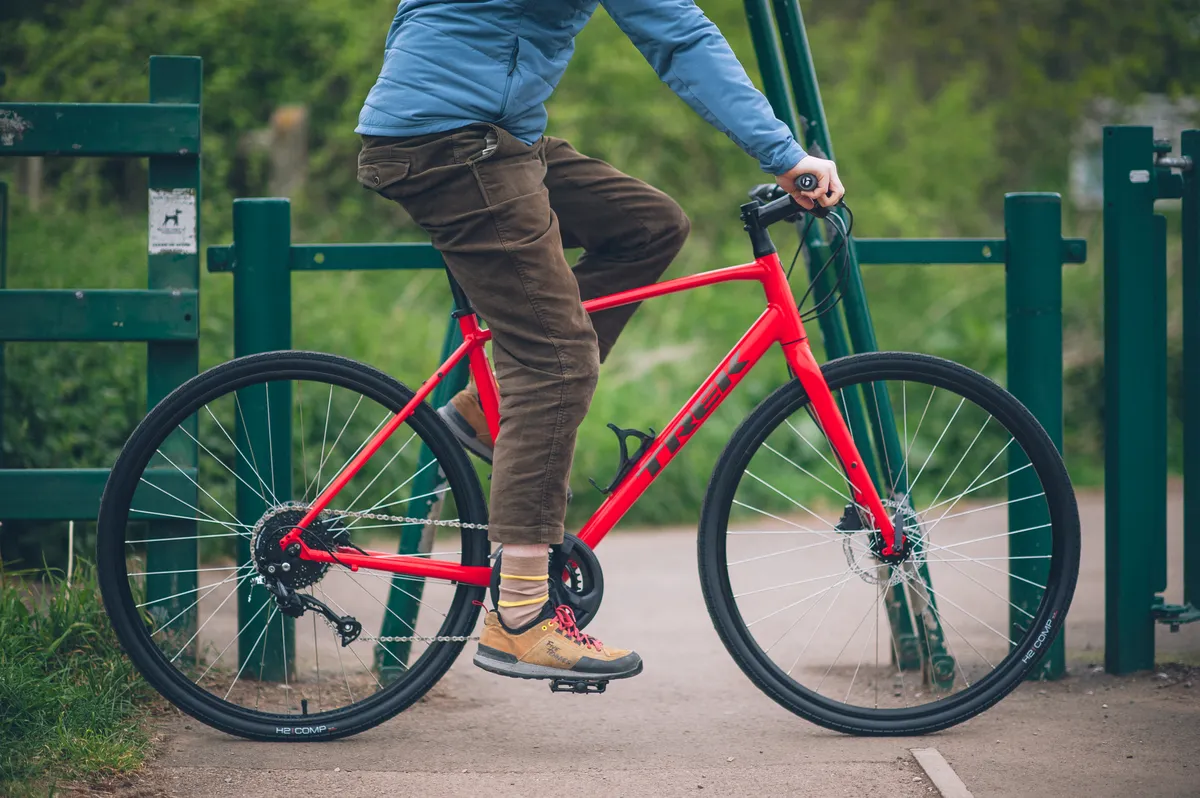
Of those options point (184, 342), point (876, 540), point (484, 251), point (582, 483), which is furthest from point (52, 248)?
point (876, 540)

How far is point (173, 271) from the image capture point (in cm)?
337

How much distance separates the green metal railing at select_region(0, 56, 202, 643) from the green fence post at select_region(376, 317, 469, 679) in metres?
0.54

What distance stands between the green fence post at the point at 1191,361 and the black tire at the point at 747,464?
0.61m

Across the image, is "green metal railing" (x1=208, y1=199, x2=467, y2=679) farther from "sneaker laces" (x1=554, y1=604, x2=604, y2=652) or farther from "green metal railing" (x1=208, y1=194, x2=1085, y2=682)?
"sneaker laces" (x1=554, y1=604, x2=604, y2=652)

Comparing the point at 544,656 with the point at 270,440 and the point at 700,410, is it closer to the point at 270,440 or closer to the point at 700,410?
the point at 700,410

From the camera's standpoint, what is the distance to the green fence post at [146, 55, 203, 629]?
11.0 ft

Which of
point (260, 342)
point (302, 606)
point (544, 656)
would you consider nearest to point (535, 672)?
point (544, 656)

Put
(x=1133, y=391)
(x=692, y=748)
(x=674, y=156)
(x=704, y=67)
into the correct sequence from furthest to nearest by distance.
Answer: (x=674, y=156) < (x=1133, y=391) < (x=692, y=748) < (x=704, y=67)

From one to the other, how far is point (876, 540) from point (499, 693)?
117cm

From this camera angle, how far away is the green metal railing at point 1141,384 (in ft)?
Result: 11.5

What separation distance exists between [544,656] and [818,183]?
3.99 ft

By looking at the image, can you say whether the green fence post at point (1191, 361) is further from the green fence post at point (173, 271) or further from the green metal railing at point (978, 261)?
the green fence post at point (173, 271)

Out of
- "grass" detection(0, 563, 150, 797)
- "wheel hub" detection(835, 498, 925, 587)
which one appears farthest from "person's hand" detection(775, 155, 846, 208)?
"grass" detection(0, 563, 150, 797)

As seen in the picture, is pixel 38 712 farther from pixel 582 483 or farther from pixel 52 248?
pixel 52 248
